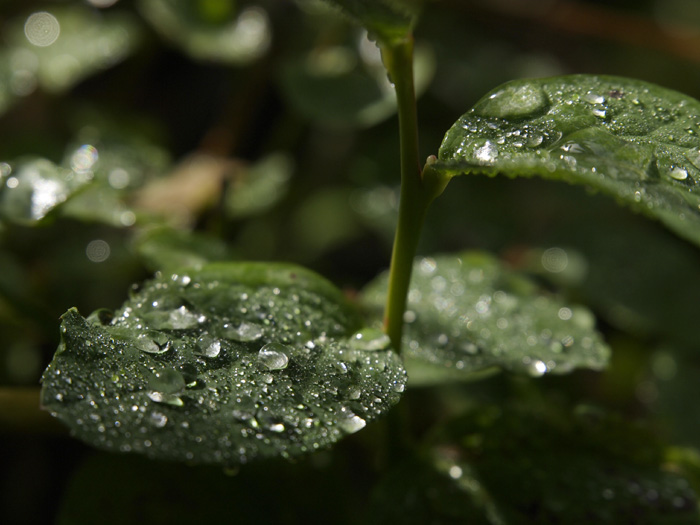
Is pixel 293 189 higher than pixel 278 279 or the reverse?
the reverse

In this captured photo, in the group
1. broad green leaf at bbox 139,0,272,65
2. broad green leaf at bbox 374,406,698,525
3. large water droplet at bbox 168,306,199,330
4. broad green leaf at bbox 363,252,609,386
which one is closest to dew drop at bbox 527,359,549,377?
broad green leaf at bbox 363,252,609,386

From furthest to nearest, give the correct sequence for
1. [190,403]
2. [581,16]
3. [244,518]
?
[581,16] < [244,518] < [190,403]

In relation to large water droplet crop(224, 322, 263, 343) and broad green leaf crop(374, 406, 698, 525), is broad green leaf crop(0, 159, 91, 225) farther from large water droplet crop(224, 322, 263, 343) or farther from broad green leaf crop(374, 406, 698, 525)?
A: broad green leaf crop(374, 406, 698, 525)

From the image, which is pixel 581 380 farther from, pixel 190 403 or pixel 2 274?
pixel 2 274

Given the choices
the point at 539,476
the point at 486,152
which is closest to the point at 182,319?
the point at 486,152

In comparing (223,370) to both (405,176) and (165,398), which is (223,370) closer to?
(165,398)

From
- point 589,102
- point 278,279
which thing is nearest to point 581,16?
point 589,102

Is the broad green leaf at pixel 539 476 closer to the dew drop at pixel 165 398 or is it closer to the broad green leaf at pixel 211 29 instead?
the dew drop at pixel 165 398

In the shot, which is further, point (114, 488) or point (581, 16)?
point (581, 16)
